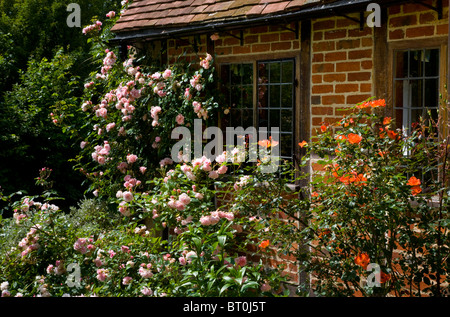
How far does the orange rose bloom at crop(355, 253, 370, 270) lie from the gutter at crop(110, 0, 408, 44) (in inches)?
90.5

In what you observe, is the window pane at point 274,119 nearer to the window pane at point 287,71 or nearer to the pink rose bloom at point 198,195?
the window pane at point 287,71

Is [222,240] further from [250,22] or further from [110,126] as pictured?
[110,126]

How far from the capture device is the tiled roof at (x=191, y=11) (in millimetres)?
5769

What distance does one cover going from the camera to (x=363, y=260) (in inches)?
150

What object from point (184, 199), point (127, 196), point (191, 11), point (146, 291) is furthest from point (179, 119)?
point (146, 291)

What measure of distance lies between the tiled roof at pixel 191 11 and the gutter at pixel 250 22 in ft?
0.18

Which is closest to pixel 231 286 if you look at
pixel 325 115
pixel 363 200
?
pixel 363 200

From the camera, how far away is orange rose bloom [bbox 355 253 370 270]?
12.5ft

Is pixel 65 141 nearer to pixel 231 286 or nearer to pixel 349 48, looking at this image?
pixel 349 48

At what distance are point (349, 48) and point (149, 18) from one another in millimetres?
3289

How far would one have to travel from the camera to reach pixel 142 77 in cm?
723

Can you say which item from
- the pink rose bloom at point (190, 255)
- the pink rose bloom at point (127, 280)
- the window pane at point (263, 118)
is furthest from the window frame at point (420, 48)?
the pink rose bloom at point (127, 280)

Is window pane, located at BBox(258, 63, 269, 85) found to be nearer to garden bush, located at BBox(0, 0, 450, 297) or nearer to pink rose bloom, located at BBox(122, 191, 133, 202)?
garden bush, located at BBox(0, 0, 450, 297)

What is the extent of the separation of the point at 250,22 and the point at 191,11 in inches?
51.3
